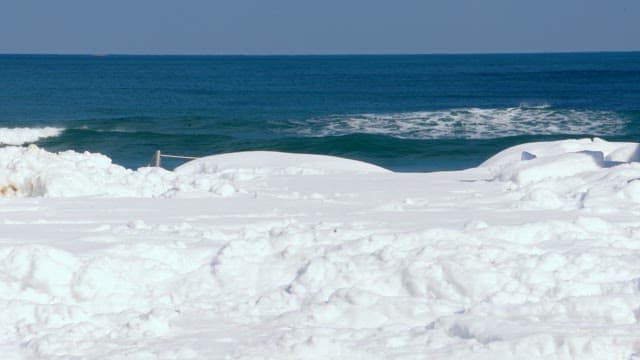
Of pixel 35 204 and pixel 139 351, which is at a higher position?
pixel 35 204

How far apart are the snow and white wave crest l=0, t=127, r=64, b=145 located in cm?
2499

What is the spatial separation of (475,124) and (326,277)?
29.8 meters

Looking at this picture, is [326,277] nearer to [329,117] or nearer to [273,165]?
[273,165]

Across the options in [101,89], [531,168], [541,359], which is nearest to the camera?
[541,359]

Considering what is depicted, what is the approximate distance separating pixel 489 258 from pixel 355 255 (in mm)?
753

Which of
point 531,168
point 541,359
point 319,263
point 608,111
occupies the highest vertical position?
point 608,111

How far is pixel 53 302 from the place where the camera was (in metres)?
6.07

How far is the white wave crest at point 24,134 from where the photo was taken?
33312mm

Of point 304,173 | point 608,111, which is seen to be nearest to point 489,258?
point 304,173

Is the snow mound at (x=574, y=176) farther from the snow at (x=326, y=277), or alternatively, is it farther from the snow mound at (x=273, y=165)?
the snow mound at (x=273, y=165)

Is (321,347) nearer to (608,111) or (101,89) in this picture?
(608,111)

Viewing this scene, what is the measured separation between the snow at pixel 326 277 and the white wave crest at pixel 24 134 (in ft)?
82.0

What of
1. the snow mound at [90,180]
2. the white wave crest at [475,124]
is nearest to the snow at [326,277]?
the snow mound at [90,180]

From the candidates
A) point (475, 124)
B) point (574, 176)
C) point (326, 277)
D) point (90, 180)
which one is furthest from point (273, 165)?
point (475, 124)
